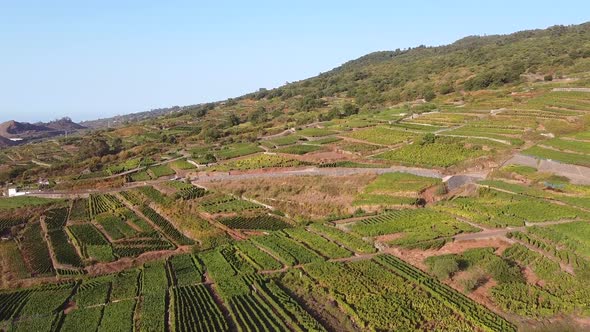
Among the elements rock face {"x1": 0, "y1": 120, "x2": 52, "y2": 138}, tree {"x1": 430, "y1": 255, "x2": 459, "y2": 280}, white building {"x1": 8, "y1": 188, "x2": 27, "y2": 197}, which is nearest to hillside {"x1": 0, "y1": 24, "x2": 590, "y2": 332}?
tree {"x1": 430, "y1": 255, "x2": 459, "y2": 280}

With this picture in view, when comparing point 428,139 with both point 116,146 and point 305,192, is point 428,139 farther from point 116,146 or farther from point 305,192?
point 116,146

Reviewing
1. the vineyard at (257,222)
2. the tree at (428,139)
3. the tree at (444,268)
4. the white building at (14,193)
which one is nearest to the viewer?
the tree at (444,268)

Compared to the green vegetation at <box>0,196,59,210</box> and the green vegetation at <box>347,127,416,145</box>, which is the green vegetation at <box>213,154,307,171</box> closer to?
the green vegetation at <box>347,127,416,145</box>

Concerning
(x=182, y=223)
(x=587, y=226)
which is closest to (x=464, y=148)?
(x=587, y=226)

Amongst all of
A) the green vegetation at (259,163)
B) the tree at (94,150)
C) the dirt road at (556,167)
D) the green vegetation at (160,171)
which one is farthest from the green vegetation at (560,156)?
the tree at (94,150)

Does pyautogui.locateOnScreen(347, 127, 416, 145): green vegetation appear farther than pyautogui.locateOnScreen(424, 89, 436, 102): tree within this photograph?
No

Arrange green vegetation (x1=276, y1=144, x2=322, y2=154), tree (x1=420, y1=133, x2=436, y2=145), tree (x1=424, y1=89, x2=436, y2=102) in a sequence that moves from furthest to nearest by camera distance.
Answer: tree (x1=424, y1=89, x2=436, y2=102)
green vegetation (x1=276, y1=144, x2=322, y2=154)
tree (x1=420, y1=133, x2=436, y2=145)

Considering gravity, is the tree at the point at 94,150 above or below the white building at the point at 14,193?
above

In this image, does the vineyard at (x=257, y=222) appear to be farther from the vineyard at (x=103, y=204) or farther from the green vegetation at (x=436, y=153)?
the green vegetation at (x=436, y=153)

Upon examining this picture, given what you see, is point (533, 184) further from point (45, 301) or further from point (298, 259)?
point (45, 301)

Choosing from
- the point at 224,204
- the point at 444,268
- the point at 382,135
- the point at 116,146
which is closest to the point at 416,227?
the point at 444,268

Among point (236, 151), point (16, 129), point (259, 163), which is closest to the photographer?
point (259, 163)
